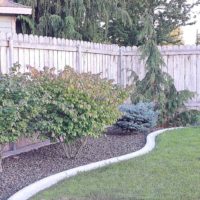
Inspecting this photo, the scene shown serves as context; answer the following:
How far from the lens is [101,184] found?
635 cm

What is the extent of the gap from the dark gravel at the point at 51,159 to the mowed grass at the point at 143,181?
0.67 meters

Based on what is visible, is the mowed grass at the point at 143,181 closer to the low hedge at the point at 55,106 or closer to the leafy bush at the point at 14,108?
the low hedge at the point at 55,106

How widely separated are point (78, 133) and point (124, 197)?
2.28m

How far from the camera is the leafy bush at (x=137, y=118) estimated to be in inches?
433

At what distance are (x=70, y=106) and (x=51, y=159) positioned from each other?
125 centimetres

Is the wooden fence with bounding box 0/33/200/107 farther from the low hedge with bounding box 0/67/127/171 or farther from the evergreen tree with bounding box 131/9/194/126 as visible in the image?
the low hedge with bounding box 0/67/127/171

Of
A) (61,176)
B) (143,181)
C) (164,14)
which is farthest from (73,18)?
(143,181)

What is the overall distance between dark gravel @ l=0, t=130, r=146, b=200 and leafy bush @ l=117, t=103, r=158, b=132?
0.32 meters

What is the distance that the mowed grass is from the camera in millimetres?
5797

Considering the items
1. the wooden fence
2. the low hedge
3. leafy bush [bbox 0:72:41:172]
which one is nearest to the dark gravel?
the low hedge

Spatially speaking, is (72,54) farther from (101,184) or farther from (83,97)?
(101,184)

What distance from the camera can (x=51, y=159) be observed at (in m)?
8.31

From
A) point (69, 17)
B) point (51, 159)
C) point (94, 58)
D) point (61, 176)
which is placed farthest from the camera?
point (69, 17)

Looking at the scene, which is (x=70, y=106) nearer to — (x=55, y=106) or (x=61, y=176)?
(x=55, y=106)
